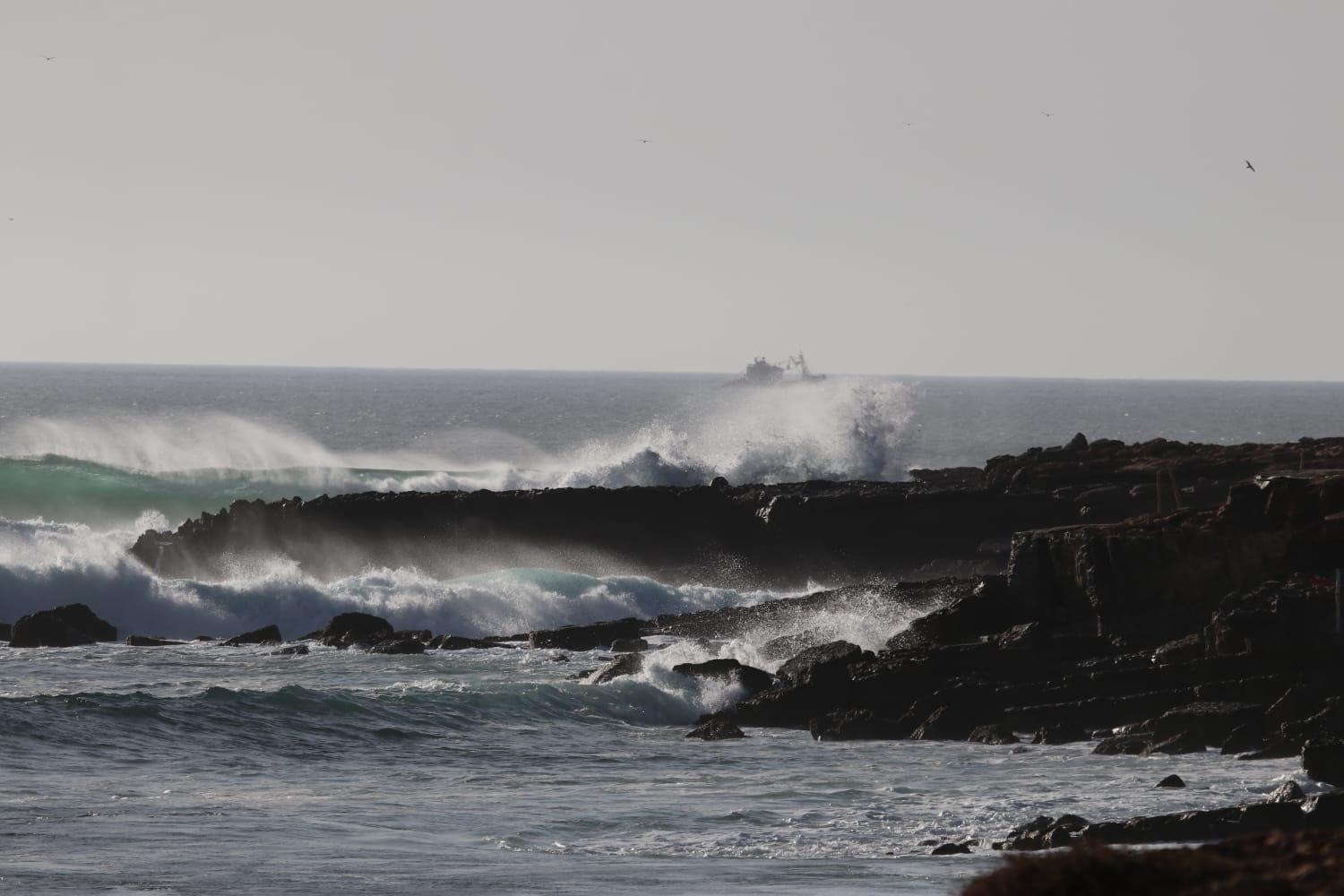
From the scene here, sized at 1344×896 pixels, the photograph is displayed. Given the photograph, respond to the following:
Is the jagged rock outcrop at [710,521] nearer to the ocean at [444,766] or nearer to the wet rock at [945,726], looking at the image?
the ocean at [444,766]

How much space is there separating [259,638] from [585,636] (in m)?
6.25

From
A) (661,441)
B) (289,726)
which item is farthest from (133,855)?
(661,441)

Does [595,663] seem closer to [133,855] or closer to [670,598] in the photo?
[670,598]

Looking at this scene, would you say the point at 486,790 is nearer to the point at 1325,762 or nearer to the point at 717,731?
the point at 717,731

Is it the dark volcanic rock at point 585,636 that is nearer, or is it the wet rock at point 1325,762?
the wet rock at point 1325,762

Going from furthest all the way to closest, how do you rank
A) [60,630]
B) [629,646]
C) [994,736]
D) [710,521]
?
1. [710,521]
2. [60,630]
3. [629,646]
4. [994,736]

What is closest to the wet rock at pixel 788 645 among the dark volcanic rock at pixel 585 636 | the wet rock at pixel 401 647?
the dark volcanic rock at pixel 585 636

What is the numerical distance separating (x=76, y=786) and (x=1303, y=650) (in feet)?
46.3

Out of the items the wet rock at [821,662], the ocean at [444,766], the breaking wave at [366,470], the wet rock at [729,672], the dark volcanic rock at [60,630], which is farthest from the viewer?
the breaking wave at [366,470]

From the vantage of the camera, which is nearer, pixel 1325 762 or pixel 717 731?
pixel 1325 762

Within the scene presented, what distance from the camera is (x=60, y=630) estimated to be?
32.5 meters

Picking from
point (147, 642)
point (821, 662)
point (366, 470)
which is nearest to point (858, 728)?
point (821, 662)

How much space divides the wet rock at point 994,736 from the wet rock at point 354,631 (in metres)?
13.4

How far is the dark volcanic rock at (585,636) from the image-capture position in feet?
107
